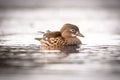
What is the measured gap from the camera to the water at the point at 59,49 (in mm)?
1553

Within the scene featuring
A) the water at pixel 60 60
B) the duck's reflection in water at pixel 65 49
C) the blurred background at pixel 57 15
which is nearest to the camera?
the water at pixel 60 60

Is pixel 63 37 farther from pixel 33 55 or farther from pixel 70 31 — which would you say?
pixel 33 55

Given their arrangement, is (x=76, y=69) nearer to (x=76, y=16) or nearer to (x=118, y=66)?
(x=118, y=66)

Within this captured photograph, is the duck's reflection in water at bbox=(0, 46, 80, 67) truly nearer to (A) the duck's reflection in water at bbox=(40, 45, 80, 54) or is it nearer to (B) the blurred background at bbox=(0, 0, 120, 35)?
(A) the duck's reflection in water at bbox=(40, 45, 80, 54)

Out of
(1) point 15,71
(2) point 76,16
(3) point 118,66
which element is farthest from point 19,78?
(2) point 76,16

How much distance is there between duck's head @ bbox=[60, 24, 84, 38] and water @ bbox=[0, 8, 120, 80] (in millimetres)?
43

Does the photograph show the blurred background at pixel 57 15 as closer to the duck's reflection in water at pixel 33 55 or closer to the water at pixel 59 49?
the water at pixel 59 49

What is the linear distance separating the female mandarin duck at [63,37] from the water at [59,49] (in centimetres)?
3

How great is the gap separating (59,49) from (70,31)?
0.12 meters

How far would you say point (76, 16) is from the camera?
192 cm

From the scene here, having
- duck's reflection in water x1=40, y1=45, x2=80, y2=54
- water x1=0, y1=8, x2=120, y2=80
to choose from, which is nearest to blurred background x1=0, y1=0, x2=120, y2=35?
water x1=0, y1=8, x2=120, y2=80

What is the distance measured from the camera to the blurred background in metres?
1.88

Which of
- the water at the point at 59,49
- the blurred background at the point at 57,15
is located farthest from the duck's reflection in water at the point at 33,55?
the blurred background at the point at 57,15

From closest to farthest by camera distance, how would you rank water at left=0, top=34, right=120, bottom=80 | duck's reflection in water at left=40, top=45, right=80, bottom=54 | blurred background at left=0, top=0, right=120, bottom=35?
water at left=0, top=34, right=120, bottom=80
duck's reflection in water at left=40, top=45, right=80, bottom=54
blurred background at left=0, top=0, right=120, bottom=35
